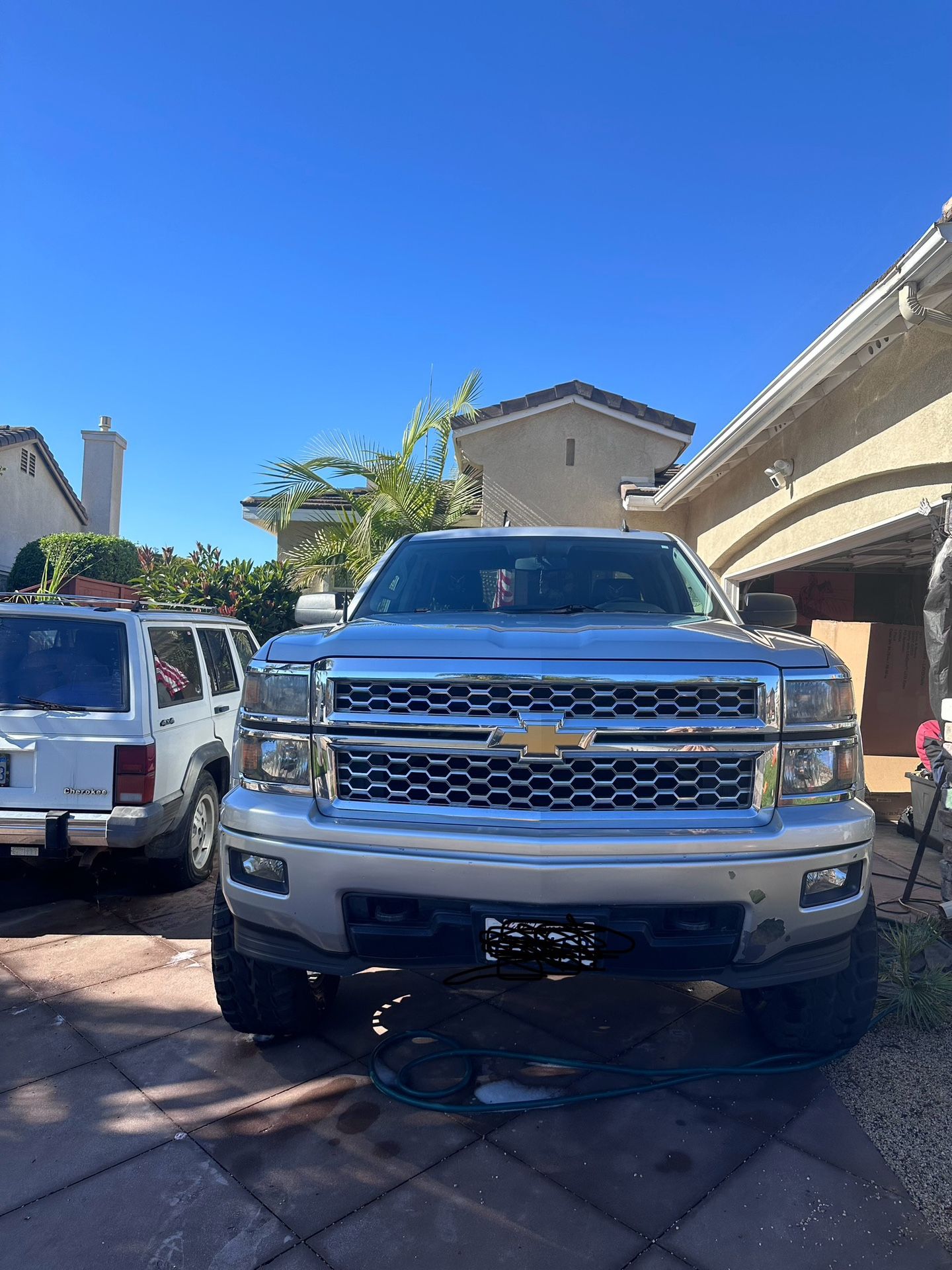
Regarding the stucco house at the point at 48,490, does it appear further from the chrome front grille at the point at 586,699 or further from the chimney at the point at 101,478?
the chrome front grille at the point at 586,699

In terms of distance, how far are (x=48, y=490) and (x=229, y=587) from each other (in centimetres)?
1347

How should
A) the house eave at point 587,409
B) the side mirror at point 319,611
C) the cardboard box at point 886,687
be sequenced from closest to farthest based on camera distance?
the side mirror at point 319,611 → the cardboard box at point 886,687 → the house eave at point 587,409

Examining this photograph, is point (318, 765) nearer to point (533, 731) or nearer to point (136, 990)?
point (533, 731)

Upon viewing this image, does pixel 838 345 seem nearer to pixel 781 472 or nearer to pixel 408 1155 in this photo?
pixel 781 472

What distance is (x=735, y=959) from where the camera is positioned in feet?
8.44

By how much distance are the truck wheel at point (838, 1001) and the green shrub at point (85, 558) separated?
16661 millimetres

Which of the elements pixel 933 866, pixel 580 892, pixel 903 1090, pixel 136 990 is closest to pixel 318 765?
pixel 580 892

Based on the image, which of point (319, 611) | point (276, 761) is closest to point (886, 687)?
point (319, 611)

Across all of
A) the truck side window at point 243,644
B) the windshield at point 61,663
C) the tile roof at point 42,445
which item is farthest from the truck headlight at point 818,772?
the tile roof at point 42,445

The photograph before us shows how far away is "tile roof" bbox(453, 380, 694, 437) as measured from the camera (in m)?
13.4

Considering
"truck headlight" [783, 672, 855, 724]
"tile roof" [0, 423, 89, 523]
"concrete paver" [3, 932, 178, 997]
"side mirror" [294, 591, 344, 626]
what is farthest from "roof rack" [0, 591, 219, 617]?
"tile roof" [0, 423, 89, 523]

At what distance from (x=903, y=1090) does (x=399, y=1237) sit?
1869 mm

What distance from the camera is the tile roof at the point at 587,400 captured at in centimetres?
1338

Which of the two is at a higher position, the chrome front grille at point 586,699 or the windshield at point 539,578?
the windshield at point 539,578
